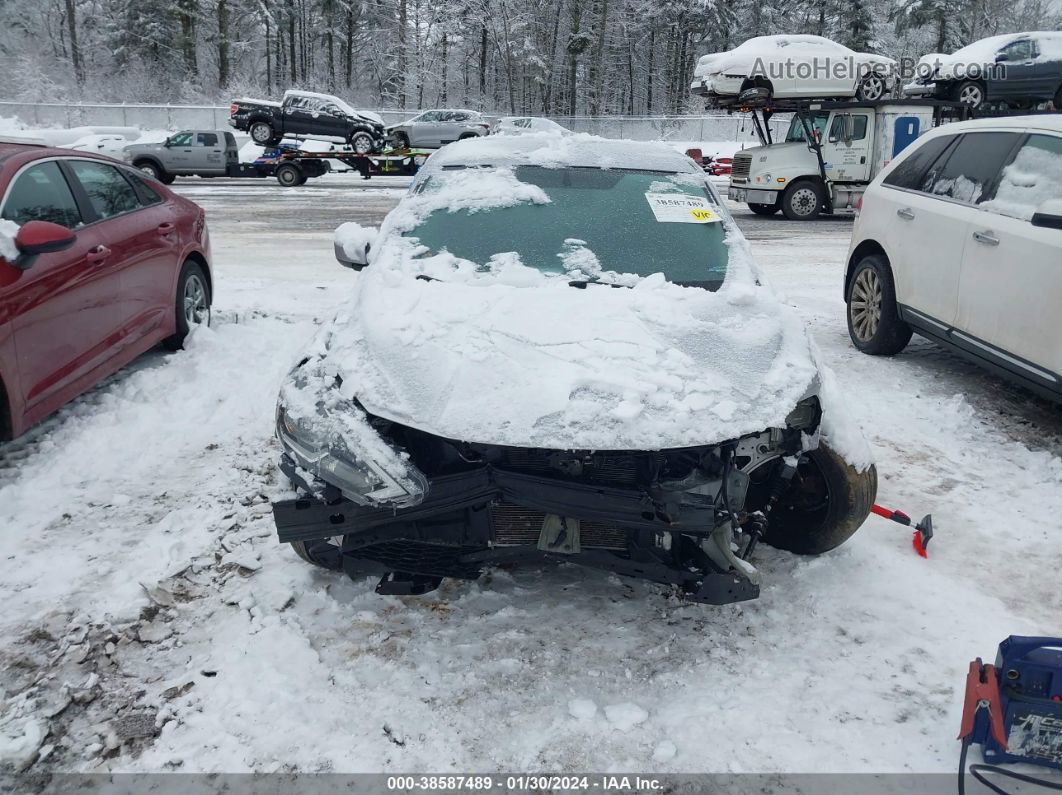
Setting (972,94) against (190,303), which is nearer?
(190,303)

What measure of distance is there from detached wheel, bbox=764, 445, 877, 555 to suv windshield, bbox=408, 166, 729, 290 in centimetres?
94

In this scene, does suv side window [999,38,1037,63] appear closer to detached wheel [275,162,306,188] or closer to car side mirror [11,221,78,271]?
detached wheel [275,162,306,188]

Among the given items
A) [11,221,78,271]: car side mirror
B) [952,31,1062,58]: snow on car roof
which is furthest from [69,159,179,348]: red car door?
[952,31,1062,58]: snow on car roof

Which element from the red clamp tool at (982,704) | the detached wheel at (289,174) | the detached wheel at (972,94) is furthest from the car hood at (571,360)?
the detached wheel at (289,174)

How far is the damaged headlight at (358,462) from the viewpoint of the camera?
8.55ft

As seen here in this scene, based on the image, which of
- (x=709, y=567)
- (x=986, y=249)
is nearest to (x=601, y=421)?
(x=709, y=567)

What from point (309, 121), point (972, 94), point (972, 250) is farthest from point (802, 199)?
point (309, 121)

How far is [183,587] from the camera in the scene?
3268 millimetres

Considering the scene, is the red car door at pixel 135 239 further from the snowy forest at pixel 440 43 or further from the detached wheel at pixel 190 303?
the snowy forest at pixel 440 43

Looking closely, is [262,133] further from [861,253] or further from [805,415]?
[805,415]

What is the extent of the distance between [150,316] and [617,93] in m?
57.8

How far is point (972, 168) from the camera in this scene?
5512 mm

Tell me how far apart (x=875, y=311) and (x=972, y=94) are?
13179 mm

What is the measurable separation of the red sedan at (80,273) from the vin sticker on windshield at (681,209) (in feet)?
9.98
